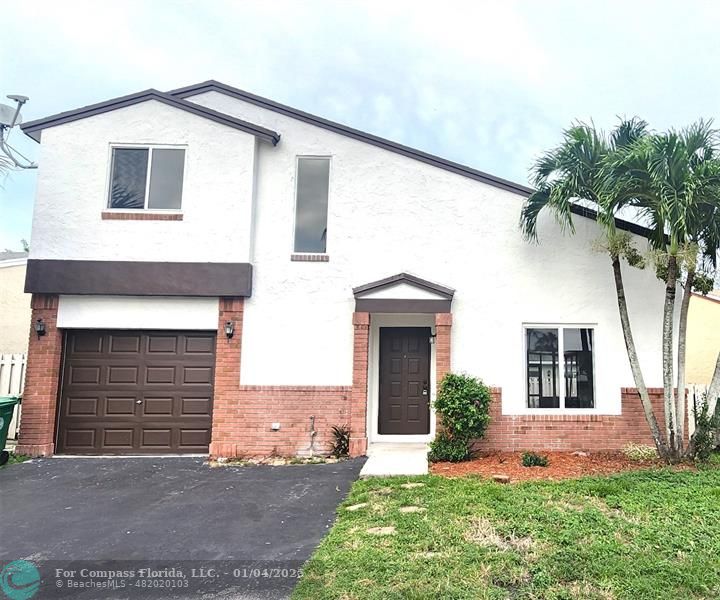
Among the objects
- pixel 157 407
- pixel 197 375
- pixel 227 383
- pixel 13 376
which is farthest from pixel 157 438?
pixel 13 376

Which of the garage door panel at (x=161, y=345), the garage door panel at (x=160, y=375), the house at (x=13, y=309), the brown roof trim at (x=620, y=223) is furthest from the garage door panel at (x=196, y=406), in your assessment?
the house at (x=13, y=309)

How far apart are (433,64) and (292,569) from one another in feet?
53.6

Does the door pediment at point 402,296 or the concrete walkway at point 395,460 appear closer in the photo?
the concrete walkway at point 395,460

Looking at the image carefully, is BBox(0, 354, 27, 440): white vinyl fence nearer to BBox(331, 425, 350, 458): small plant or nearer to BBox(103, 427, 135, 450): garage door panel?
BBox(103, 427, 135, 450): garage door panel

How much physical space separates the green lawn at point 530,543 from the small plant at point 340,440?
2490 millimetres

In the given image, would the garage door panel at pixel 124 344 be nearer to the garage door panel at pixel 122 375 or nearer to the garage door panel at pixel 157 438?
the garage door panel at pixel 122 375

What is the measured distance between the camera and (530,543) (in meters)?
4.80

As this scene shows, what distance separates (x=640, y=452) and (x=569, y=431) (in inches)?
47.6

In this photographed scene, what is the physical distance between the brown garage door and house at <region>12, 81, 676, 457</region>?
0.12 ft

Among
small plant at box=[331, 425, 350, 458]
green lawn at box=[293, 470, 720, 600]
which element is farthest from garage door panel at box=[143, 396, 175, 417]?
green lawn at box=[293, 470, 720, 600]

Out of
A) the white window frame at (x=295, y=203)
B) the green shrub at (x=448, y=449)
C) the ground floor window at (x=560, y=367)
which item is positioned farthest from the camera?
the white window frame at (x=295, y=203)

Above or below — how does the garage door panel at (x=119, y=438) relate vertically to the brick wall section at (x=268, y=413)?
below

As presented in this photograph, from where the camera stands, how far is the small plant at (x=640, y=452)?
8.68 m

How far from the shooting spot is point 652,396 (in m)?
9.46
